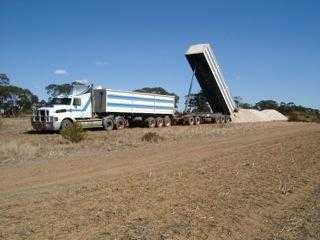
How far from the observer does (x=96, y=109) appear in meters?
34.6

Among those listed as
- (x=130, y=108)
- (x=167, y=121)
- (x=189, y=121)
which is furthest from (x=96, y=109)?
(x=189, y=121)

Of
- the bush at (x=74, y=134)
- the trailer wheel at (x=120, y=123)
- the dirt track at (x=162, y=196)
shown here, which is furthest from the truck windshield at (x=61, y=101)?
the dirt track at (x=162, y=196)

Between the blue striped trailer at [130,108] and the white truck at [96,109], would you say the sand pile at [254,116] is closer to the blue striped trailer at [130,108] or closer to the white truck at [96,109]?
the blue striped trailer at [130,108]

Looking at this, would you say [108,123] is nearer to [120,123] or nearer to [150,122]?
[120,123]

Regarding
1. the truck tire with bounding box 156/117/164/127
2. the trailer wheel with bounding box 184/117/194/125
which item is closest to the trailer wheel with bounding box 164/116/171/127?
the truck tire with bounding box 156/117/164/127

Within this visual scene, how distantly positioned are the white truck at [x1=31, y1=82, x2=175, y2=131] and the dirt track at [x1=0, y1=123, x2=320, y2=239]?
1310 centimetres

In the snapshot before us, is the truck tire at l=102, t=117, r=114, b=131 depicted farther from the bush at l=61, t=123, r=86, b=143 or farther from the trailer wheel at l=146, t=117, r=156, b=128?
the bush at l=61, t=123, r=86, b=143

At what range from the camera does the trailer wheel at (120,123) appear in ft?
117

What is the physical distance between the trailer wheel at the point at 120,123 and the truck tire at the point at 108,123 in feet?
1.27

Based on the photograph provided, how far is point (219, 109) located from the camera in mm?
44375

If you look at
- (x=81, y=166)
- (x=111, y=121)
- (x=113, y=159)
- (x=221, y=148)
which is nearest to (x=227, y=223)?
(x=81, y=166)

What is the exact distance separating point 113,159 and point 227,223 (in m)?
9.74

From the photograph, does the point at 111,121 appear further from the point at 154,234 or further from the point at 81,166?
the point at 154,234

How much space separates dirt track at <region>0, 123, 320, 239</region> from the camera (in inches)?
321
